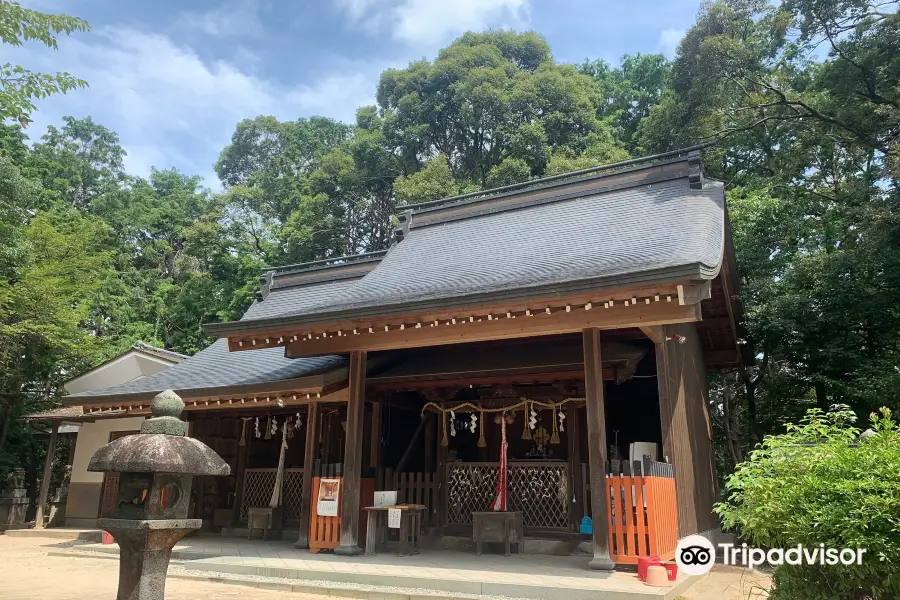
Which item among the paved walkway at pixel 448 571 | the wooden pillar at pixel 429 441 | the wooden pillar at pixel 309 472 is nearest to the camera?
the paved walkway at pixel 448 571

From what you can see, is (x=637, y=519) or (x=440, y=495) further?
(x=440, y=495)

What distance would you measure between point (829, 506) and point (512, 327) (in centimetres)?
449

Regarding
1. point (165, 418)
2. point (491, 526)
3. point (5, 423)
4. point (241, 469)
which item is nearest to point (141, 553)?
point (165, 418)

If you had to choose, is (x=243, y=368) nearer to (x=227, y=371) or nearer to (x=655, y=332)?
(x=227, y=371)

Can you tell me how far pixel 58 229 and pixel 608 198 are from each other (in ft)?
63.3

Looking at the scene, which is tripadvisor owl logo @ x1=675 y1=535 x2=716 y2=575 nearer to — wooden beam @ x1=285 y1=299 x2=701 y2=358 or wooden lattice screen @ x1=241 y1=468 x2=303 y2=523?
wooden beam @ x1=285 y1=299 x2=701 y2=358

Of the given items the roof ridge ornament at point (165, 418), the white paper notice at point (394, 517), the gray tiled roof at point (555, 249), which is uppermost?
the gray tiled roof at point (555, 249)

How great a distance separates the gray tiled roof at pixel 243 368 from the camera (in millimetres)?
10227

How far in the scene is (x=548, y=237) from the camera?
10.4 metres

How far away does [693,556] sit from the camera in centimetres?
705

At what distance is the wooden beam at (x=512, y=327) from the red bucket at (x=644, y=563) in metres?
2.52

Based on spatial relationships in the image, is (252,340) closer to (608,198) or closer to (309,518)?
(309,518)

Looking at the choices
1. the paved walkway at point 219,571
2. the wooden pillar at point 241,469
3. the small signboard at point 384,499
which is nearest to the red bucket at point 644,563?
the paved walkway at point 219,571

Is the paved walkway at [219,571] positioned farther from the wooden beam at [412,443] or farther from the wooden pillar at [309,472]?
the wooden beam at [412,443]
